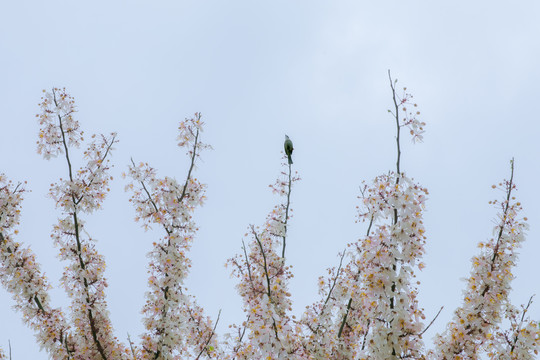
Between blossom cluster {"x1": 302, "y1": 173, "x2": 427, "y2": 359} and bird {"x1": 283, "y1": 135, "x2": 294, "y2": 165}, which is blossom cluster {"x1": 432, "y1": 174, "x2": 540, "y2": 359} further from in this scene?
bird {"x1": 283, "y1": 135, "x2": 294, "y2": 165}

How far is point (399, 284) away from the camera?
5.30 meters

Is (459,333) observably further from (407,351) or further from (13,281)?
(13,281)

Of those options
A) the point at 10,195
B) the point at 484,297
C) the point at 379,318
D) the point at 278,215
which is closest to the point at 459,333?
the point at 484,297

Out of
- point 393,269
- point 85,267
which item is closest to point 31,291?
point 85,267

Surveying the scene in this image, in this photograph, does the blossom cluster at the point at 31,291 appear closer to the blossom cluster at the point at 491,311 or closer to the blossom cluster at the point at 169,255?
the blossom cluster at the point at 169,255

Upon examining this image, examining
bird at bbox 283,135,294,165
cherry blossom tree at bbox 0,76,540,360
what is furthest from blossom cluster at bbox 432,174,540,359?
bird at bbox 283,135,294,165

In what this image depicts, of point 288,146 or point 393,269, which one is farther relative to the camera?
point 288,146

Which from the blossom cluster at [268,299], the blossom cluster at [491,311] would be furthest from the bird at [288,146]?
the blossom cluster at [491,311]

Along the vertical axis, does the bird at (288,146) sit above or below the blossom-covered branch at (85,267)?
above

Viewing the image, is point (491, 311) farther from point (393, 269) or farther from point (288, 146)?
point (288, 146)

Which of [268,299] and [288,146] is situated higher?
[288,146]

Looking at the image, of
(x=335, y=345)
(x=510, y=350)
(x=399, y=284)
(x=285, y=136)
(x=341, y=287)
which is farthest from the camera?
(x=285, y=136)

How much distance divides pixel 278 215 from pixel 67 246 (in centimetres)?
320

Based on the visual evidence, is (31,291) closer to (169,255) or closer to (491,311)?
(169,255)
